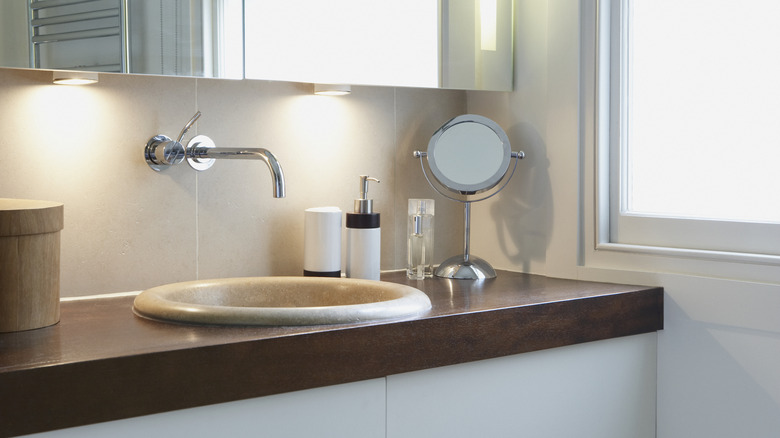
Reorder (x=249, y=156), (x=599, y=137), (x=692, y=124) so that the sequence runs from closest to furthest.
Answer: (x=249, y=156) → (x=692, y=124) → (x=599, y=137)

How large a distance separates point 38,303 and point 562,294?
2.99ft

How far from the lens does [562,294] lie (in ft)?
4.94

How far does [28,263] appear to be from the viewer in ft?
3.78

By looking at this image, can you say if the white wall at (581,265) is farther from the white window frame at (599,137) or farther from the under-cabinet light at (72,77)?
the under-cabinet light at (72,77)

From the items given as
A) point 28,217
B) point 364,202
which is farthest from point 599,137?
point 28,217

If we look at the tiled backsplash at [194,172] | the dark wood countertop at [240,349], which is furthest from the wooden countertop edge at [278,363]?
the tiled backsplash at [194,172]

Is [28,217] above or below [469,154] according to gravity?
below

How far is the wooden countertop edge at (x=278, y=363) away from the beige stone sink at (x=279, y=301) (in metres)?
0.04

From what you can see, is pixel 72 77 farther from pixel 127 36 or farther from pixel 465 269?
pixel 465 269

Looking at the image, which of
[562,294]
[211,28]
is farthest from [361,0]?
[562,294]

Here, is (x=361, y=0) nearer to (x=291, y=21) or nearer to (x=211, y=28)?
(x=291, y=21)

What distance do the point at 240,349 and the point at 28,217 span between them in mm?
373

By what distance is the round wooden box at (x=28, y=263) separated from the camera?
1134 mm

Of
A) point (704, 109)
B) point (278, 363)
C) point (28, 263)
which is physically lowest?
point (278, 363)
